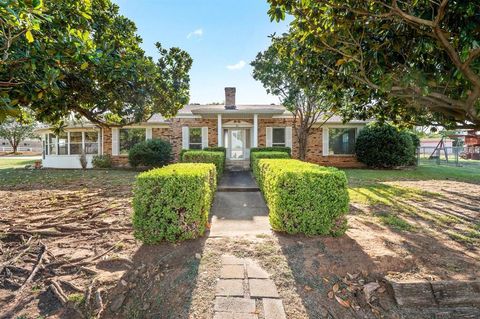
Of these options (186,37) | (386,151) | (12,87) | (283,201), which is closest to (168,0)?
(186,37)

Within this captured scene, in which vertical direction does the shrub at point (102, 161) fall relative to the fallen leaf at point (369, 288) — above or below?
above

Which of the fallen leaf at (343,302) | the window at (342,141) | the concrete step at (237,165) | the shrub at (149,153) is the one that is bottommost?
the fallen leaf at (343,302)

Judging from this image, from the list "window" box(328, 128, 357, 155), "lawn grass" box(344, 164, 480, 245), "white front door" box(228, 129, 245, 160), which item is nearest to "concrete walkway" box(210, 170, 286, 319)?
"lawn grass" box(344, 164, 480, 245)

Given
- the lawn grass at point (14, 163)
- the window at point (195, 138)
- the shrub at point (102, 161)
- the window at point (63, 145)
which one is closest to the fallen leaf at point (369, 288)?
the window at point (195, 138)

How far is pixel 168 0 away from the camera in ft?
25.4

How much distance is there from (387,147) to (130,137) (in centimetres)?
1651

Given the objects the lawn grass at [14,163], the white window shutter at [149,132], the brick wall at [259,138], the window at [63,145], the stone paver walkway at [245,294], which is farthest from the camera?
the lawn grass at [14,163]

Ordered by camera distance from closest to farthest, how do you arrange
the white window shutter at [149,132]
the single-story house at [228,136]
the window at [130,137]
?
1. the single-story house at [228,136]
2. the white window shutter at [149,132]
3. the window at [130,137]

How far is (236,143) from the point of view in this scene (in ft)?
56.1

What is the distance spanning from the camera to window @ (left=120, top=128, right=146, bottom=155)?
57.1 feet

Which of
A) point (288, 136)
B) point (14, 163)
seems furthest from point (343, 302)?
point (14, 163)

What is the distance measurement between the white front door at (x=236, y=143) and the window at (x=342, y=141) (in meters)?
6.04

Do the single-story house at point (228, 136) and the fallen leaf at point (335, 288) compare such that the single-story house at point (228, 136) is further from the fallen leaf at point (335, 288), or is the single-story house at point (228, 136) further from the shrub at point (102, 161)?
the fallen leaf at point (335, 288)

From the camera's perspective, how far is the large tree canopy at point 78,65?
9.92 feet
